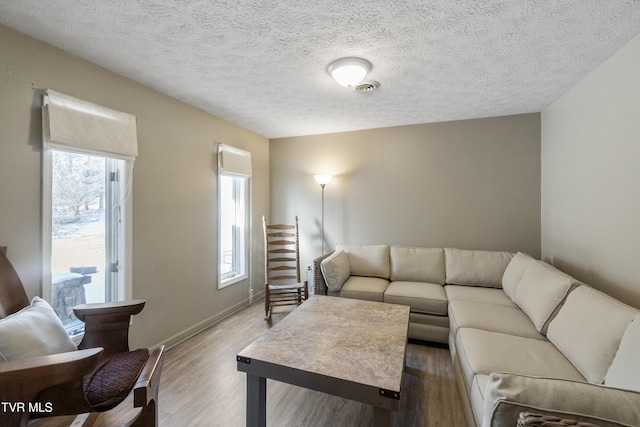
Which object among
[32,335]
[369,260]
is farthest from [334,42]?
[369,260]

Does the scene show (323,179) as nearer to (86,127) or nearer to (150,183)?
(150,183)

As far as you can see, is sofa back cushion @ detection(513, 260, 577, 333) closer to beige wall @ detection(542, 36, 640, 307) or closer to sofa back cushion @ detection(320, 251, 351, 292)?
beige wall @ detection(542, 36, 640, 307)

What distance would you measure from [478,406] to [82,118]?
298 cm

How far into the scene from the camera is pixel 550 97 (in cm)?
262

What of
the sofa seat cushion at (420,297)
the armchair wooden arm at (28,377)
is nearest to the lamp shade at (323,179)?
the sofa seat cushion at (420,297)

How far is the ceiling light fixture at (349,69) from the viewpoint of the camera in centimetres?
193

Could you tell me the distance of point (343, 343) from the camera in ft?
5.46

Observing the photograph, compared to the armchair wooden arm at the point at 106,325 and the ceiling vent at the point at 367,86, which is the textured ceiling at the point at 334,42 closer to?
the ceiling vent at the point at 367,86

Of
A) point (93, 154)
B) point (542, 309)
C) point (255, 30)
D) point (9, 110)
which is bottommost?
point (542, 309)

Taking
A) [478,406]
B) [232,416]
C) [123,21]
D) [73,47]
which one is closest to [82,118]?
[73,47]

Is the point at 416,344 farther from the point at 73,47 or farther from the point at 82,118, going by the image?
the point at 73,47

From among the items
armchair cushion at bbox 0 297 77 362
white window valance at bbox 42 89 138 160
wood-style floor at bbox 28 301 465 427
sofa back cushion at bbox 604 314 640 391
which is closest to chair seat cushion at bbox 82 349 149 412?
armchair cushion at bbox 0 297 77 362

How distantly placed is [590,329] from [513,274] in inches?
46.7

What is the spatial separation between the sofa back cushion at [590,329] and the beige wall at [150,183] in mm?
3089
